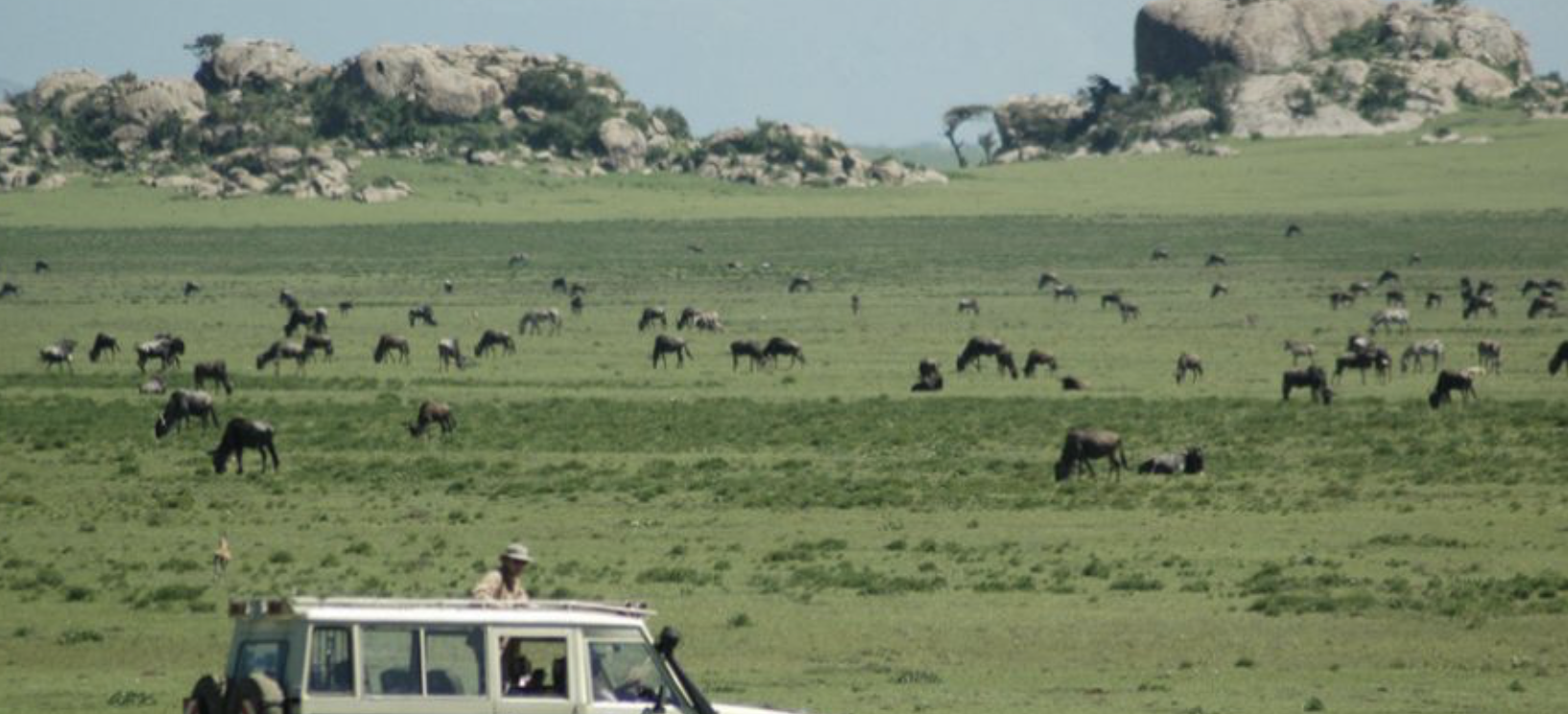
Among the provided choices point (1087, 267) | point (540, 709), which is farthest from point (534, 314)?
point (540, 709)

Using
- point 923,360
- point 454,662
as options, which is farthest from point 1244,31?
point 454,662

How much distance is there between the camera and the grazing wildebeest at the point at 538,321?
242ft

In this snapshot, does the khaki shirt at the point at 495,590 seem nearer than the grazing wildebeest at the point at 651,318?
Yes

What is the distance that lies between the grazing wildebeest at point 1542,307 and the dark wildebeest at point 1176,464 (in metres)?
37.8

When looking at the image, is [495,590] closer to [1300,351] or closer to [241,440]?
[241,440]

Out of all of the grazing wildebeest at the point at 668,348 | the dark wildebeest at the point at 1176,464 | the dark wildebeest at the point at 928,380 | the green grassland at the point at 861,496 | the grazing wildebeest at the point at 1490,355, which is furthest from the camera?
the grazing wildebeest at the point at 668,348

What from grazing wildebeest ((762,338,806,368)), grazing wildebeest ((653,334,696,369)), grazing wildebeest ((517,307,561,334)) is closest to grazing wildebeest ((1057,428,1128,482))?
grazing wildebeest ((762,338,806,368))

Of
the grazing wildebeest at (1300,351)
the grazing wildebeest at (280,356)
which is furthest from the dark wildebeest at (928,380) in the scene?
the grazing wildebeest at (280,356)

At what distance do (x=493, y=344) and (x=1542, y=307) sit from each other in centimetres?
2781

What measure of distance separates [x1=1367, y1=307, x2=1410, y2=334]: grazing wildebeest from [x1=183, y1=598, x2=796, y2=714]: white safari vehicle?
5848 centimetres

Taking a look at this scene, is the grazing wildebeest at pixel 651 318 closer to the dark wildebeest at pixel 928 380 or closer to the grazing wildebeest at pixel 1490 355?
the dark wildebeest at pixel 928 380

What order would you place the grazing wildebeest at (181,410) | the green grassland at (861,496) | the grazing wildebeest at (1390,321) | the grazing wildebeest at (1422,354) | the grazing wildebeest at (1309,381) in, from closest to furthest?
the green grassland at (861,496)
the grazing wildebeest at (181,410)
the grazing wildebeest at (1309,381)
the grazing wildebeest at (1422,354)
the grazing wildebeest at (1390,321)

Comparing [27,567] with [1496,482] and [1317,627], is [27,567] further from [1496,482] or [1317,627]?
[1496,482]

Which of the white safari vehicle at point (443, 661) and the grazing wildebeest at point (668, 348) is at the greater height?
the white safari vehicle at point (443, 661)
